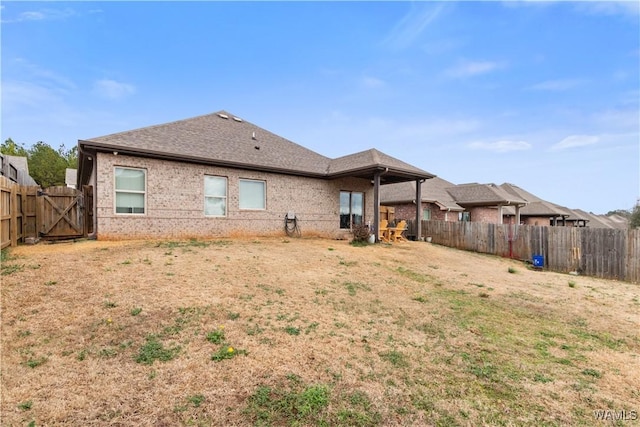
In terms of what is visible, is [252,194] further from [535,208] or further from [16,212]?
[535,208]

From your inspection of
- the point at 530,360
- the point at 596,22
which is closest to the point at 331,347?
the point at 530,360

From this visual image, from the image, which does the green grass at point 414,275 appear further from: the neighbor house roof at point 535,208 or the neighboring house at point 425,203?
the neighbor house roof at point 535,208

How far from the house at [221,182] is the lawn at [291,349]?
10.8ft

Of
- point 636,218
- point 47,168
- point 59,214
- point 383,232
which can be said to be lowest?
point 383,232

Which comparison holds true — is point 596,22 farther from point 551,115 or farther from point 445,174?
point 445,174

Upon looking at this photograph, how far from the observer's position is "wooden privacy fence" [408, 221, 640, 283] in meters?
10.9

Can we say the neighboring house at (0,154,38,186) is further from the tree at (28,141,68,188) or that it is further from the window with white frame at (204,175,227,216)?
the window with white frame at (204,175,227,216)

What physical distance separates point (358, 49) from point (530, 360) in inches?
579

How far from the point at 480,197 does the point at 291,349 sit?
24940 millimetres

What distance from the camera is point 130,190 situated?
1046 centimetres

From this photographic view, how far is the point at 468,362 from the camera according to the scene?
3748 millimetres

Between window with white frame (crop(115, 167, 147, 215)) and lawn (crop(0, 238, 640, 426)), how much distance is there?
3.13 m

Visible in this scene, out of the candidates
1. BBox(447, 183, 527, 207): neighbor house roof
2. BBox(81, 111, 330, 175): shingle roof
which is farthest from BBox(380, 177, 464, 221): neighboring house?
BBox(81, 111, 330, 175): shingle roof

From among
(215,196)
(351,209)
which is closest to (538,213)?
(351,209)
